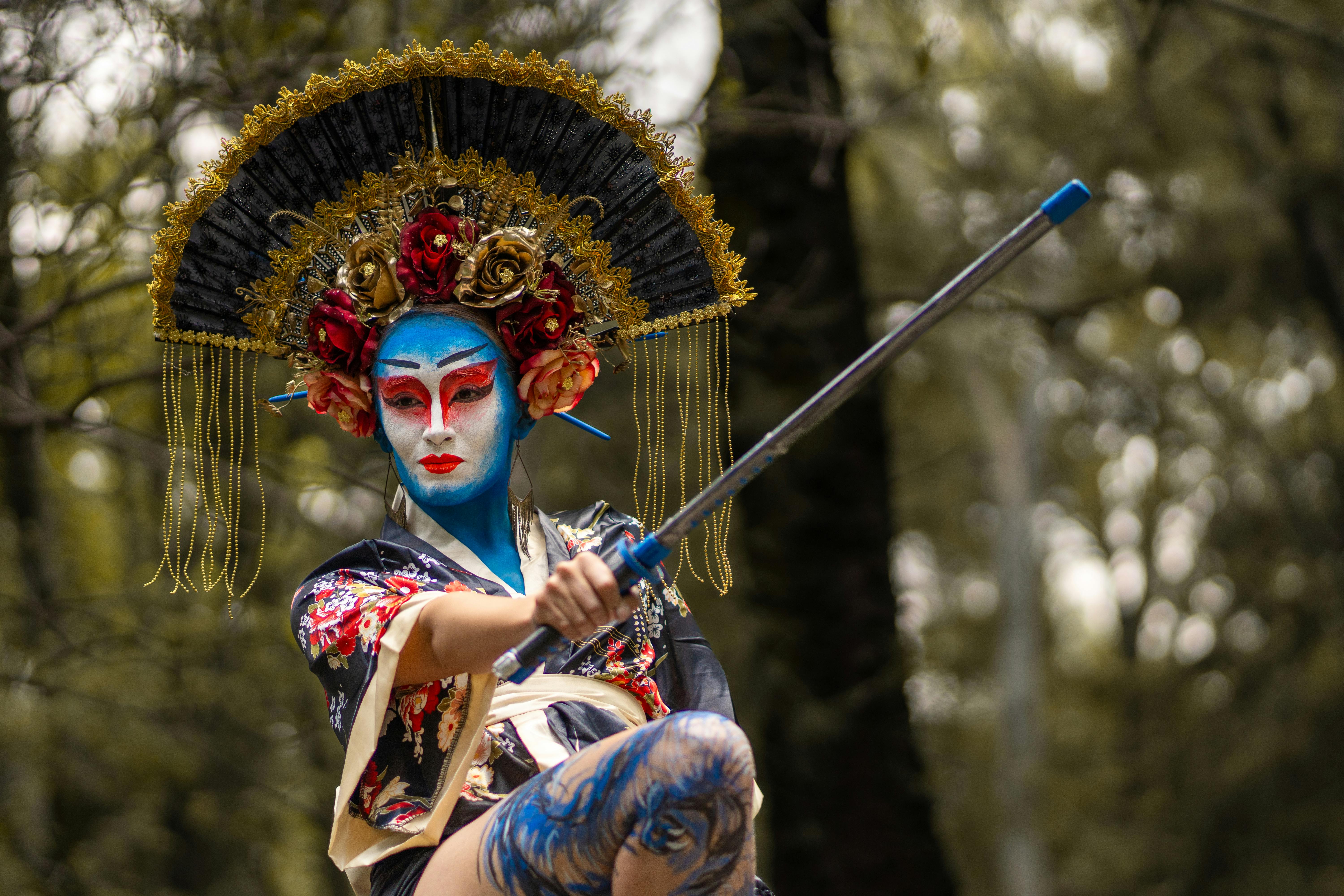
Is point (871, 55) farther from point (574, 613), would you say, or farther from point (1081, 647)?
point (1081, 647)

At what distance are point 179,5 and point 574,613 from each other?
4326 millimetres

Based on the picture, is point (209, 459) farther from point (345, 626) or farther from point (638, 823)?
point (638, 823)

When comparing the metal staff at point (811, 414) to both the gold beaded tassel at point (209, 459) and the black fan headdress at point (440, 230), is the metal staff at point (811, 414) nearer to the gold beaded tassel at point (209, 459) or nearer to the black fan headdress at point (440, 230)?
the black fan headdress at point (440, 230)

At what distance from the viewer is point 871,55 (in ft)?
34.9

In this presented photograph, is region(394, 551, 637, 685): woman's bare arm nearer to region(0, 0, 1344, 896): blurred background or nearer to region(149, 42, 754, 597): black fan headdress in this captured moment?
region(149, 42, 754, 597): black fan headdress

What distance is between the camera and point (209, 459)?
6.25 m

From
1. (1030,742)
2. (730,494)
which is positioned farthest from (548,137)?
(1030,742)

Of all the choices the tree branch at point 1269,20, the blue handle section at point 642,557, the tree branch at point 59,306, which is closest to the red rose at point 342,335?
the blue handle section at point 642,557

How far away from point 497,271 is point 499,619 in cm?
104

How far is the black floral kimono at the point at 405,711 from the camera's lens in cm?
307

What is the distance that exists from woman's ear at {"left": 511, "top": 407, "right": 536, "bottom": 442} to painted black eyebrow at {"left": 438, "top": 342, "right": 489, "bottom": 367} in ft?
0.86

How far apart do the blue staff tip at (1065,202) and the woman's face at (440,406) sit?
1399 millimetres

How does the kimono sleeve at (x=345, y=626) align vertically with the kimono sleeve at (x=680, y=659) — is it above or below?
above

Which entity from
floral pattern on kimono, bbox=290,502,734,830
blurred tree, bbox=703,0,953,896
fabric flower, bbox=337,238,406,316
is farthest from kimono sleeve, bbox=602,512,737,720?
blurred tree, bbox=703,0,953,896
